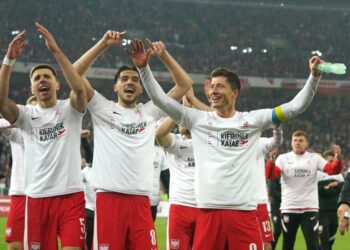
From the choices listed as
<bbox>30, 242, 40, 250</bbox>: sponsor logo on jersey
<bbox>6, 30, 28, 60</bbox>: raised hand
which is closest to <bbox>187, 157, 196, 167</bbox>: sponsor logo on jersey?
<bbox>30, 242, 40, 250</bbox>: sponsor logo on jersey

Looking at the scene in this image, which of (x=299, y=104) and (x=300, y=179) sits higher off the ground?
(x=299, y=104)

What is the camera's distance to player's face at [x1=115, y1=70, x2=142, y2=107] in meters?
7.04

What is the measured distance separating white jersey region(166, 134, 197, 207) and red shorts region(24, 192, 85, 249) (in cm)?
167

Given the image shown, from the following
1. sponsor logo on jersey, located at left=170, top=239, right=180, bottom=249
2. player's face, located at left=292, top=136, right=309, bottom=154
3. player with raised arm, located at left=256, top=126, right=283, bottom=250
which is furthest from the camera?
player's face, located at left=292, top=136, right=309, bottom=154

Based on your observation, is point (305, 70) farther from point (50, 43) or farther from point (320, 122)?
point (50, 43)

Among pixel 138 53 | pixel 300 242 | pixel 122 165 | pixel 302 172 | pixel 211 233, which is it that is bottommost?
pixel 300 242

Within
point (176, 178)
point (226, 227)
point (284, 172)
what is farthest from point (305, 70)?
point (226, 227)

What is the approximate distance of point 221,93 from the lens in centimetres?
605

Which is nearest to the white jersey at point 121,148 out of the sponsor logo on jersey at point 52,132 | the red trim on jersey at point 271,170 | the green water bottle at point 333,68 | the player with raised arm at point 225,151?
the sponsor logo on jersey at point 52,132

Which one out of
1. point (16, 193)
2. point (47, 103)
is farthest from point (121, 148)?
point (16, 193)

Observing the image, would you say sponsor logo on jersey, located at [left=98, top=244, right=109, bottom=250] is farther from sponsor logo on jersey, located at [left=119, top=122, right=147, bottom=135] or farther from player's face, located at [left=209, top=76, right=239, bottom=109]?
player's face, located at [left=209, top=76, right=239, bottom=109]

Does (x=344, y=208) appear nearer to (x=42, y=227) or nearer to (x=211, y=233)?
(x=211, y=233)

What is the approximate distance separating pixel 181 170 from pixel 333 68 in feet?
11.7

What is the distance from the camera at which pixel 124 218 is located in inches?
264
